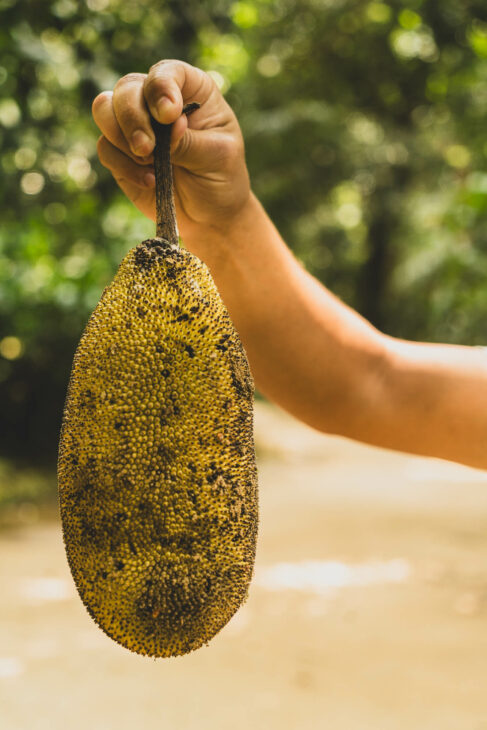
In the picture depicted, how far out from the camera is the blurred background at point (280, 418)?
243 centimetres

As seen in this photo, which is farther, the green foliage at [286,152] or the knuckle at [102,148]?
the green foliage at [286,152]

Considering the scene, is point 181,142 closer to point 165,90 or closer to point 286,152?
point 165,90

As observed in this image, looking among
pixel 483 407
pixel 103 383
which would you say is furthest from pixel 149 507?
pixel 483 407

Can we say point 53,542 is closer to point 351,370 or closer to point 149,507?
point 351,370

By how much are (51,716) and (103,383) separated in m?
1.93

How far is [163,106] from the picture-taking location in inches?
27.3

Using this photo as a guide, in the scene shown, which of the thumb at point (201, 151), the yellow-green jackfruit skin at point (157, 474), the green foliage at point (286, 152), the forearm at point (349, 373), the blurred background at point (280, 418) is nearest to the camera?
the yellow-green jackfruit skin at point (157, 474)

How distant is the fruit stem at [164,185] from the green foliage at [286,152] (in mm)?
1821

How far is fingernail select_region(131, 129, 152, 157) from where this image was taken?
712 mm

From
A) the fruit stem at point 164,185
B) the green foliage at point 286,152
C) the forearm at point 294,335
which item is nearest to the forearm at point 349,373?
the forearm at point 294,335

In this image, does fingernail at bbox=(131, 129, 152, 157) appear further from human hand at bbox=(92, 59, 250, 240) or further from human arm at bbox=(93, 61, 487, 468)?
human arm at bbox=(93, 61, 487, 468)

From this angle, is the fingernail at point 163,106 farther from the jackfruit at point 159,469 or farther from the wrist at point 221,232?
the wrist at point 221,232

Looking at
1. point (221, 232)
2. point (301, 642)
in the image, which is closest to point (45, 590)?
point (301, 642)

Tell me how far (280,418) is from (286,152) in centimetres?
292
